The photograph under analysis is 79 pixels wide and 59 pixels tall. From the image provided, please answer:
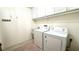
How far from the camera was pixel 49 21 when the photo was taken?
2346 millimetres

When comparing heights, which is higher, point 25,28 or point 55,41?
point 25,28

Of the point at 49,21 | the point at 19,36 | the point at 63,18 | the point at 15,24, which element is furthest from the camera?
the point at 19,36

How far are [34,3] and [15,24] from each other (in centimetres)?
230

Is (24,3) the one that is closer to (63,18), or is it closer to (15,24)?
(63,18)

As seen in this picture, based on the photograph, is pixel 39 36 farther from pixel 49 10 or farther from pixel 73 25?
pixel 73 25

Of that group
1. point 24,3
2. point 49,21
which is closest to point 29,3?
point 24,3

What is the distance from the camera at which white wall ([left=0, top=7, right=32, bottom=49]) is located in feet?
7.39

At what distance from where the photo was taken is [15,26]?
259 cm

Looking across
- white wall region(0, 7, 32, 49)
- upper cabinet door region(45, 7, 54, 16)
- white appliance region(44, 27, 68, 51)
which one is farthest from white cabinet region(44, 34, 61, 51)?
white wall region(0, 7, 32, 49)

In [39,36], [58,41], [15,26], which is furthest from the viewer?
[15,26]

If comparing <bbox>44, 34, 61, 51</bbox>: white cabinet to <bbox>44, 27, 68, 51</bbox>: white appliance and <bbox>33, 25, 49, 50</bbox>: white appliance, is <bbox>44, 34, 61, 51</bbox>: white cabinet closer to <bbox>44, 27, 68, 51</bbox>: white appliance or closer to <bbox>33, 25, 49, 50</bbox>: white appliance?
<bbox>44, 27, 68, 51</bbox>: white appliance

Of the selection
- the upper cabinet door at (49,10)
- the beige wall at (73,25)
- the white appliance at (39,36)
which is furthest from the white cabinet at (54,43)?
the upper cabinet door at (49,10)

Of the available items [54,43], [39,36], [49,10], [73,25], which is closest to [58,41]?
[54,43]

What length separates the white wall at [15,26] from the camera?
225cm
